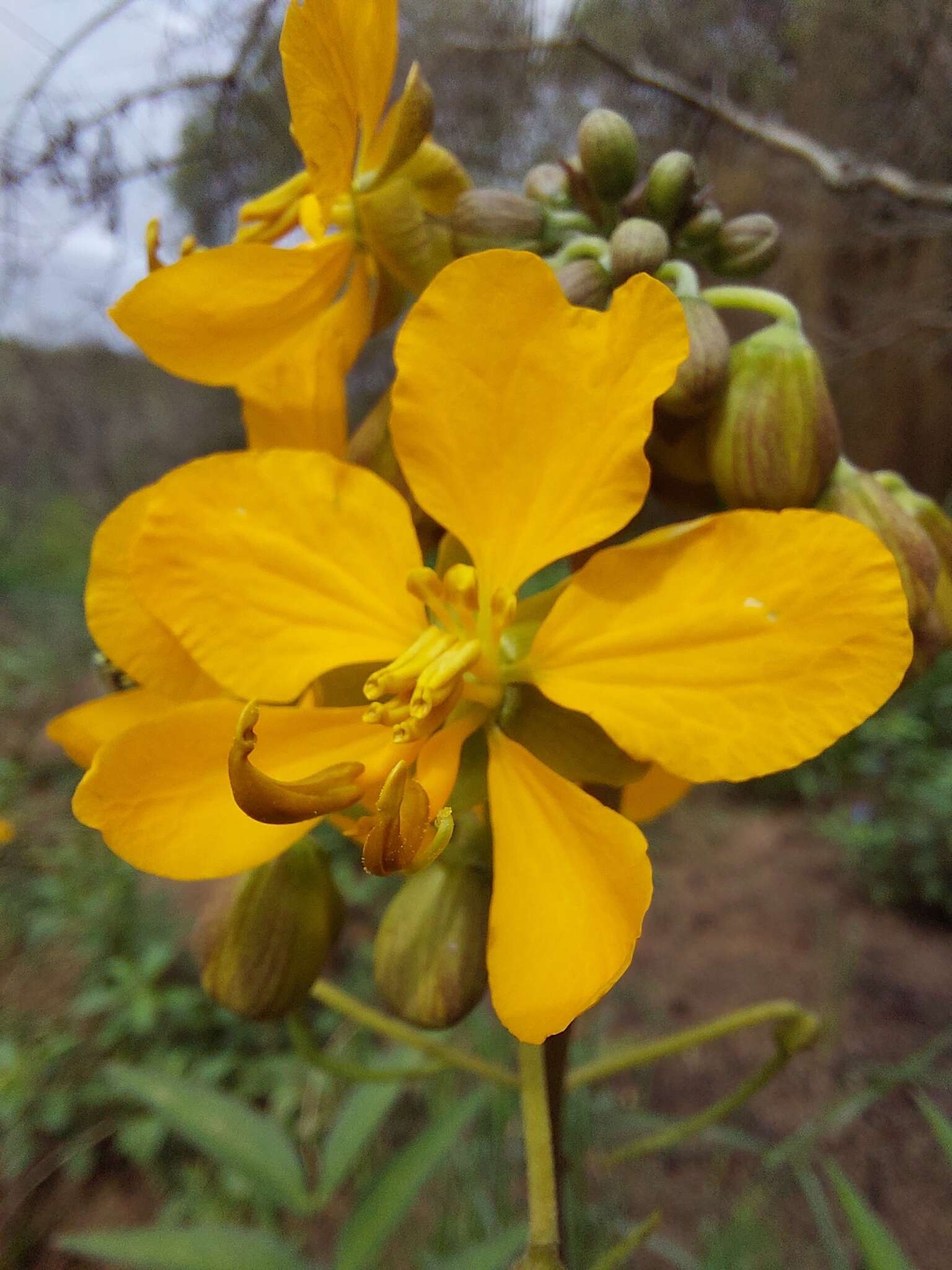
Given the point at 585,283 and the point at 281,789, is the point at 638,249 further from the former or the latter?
the point at 281,789

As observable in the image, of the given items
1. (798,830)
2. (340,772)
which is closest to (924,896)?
(798,830)

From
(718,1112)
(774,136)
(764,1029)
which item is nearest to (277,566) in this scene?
(718,1112)

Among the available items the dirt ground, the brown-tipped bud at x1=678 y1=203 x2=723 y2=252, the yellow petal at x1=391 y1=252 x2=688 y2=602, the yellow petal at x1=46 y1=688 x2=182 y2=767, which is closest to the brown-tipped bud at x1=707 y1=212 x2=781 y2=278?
the brown-tipped bud at x1=678 y1=203 x2=723 y2=252

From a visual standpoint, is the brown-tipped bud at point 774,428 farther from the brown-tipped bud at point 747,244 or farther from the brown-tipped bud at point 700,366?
the brown-tipped bud at point 747,244

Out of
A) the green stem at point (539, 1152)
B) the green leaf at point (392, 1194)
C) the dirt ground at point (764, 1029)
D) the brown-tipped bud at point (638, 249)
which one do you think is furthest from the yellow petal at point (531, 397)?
the dirt ground at point (764, 1029)

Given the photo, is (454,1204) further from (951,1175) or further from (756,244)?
(756,244)

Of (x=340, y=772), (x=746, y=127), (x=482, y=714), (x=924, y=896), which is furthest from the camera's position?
(x=924, y=896)
